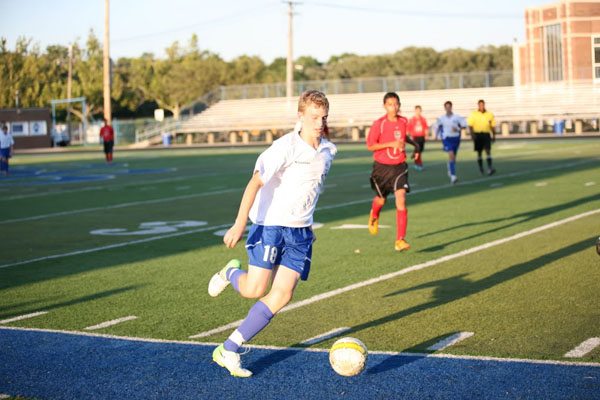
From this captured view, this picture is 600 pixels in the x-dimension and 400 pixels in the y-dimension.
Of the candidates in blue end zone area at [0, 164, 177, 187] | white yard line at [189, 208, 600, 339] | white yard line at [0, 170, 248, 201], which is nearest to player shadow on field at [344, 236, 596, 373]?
white yard line at [189, 208, 600, 339]

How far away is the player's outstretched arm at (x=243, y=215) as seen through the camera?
538 cm

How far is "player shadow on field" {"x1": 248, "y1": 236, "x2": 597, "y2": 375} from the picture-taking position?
19.2 feet

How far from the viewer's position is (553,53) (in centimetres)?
4906

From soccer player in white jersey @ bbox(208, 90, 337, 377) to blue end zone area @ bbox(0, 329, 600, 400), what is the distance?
302 millimetres

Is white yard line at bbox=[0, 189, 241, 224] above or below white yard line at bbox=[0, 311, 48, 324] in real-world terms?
above

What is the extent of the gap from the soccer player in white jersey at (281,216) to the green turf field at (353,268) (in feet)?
3.04

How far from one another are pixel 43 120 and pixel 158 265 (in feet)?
183

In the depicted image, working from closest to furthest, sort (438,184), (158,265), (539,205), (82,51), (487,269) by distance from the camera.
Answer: (487,269)
(158,265)
(539,205)
(438,184)
(82,51)

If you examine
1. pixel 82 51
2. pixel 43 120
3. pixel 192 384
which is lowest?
pixel 192 384

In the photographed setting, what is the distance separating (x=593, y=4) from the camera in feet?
90.5

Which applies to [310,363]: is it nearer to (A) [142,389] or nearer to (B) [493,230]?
(A) [142,389]

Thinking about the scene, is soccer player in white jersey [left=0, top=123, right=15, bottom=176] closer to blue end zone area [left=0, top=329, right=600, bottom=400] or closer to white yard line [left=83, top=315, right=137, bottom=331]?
white yard line [left=83, top=315, right=137, bottom=331]

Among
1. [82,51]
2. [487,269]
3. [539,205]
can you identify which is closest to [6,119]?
[82,51]

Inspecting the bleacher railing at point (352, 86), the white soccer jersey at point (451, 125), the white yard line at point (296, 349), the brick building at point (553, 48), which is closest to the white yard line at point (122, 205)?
the white soccer jersey at point (451, 125)
